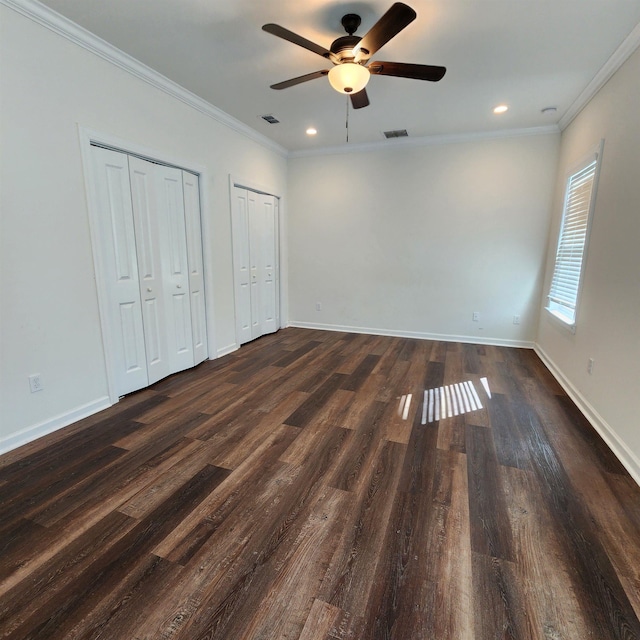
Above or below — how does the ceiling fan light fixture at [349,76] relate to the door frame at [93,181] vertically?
above

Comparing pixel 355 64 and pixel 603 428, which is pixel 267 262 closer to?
pixel 355 64

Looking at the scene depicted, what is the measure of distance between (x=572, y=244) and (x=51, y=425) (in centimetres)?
493

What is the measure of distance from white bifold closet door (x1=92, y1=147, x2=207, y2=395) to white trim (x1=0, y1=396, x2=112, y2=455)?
0.25 meters

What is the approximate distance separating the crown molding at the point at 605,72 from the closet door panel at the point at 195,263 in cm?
372

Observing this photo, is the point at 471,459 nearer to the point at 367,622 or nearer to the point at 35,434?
the point at 367,622

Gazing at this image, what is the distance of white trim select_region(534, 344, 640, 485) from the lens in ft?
6.71

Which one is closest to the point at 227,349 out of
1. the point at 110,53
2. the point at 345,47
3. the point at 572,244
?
the point at 110,53

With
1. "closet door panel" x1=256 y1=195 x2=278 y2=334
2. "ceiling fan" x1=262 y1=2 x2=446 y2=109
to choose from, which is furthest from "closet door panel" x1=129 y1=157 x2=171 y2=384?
"closet door panel" x1=256 y1=195 x2=278 y2=334

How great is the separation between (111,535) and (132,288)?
206 centimetres

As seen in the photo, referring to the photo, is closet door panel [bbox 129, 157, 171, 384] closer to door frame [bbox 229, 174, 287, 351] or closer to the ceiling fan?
door frame [bbox 229, 174, 287, 351]

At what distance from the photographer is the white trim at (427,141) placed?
4.24 meters

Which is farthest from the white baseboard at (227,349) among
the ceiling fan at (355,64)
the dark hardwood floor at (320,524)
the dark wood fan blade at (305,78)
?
the ceiling fan at (355,64)

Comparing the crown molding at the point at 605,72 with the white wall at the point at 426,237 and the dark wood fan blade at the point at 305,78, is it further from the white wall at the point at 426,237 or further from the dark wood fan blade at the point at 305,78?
the dark wood fan blade at the point at 305,78

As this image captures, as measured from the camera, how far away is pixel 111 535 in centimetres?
158
